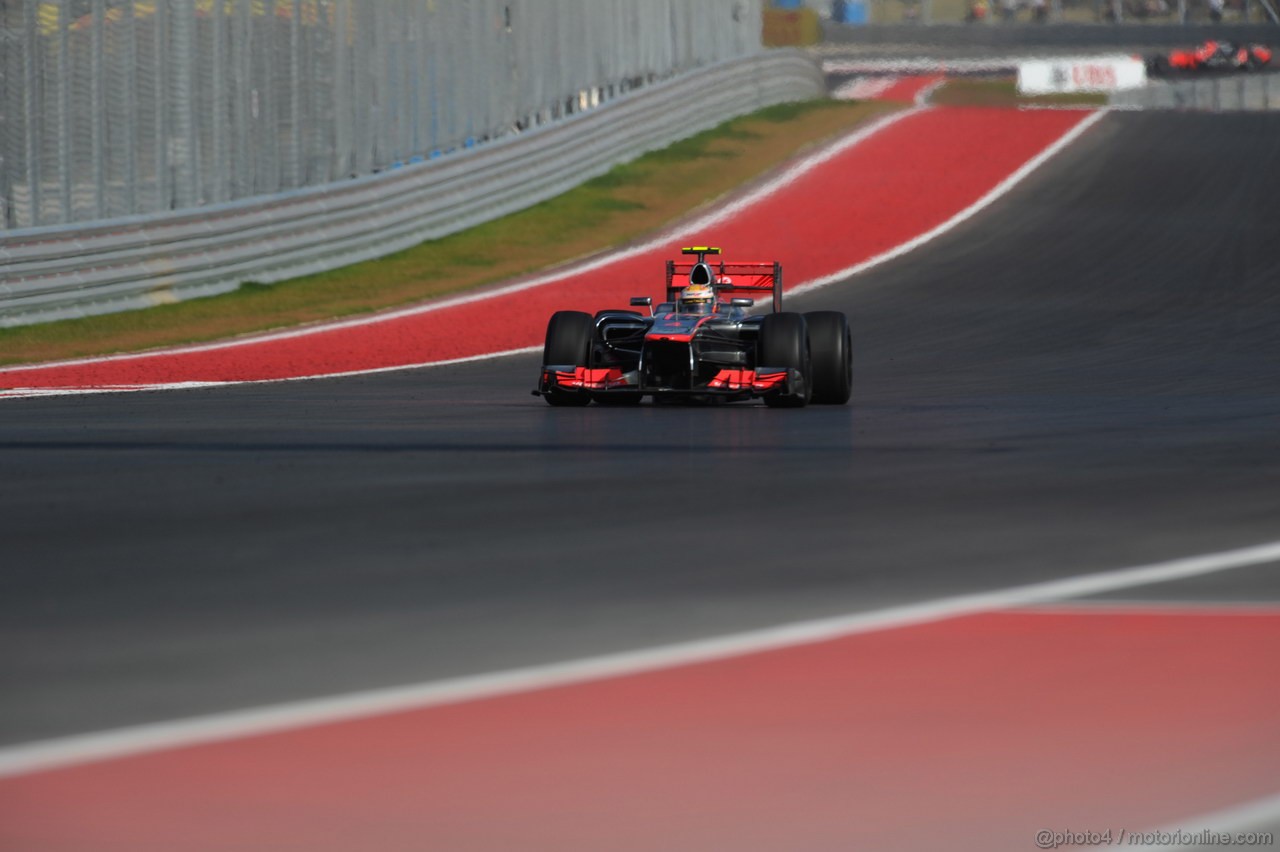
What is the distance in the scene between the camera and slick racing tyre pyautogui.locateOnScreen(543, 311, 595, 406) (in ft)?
57.0

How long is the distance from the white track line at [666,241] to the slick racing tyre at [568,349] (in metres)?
3.61

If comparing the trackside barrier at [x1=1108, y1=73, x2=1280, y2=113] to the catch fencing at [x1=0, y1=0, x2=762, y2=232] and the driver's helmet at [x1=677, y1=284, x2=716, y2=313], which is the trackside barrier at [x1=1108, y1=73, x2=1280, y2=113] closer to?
the catch fencing at [x1=0, y1=0, x2=762, y2=232]

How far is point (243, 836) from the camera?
4.66 m

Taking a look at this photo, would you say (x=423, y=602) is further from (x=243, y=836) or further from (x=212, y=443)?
(x=212, y=443)

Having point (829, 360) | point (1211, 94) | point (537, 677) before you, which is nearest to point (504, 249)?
→ point (829, 360)

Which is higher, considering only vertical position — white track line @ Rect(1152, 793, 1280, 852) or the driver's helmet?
the driver's helmet

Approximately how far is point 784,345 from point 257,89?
15.3 metres

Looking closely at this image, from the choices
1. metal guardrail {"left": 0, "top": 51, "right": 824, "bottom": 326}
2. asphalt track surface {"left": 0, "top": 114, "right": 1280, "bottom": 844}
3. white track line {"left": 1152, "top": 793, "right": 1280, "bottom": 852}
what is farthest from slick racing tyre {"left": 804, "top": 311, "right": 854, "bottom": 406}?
white track line {"left": 1152, "top": 793, "right": 1280, "bottom": 852}

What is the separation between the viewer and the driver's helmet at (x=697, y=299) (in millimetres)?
17703

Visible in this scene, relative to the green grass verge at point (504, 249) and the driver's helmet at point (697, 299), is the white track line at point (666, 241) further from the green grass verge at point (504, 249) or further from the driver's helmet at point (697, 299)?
the driver's helmet at point (697, 299)

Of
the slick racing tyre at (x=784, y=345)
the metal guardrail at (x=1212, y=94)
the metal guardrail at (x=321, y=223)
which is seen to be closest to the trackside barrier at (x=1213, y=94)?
the metal guardrail at (x=1212, y=94)

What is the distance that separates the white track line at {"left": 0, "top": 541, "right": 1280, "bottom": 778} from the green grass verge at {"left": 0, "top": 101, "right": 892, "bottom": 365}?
55.0 ft

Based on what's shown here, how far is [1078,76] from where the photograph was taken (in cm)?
Result: 6644

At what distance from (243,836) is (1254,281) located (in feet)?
87.4
